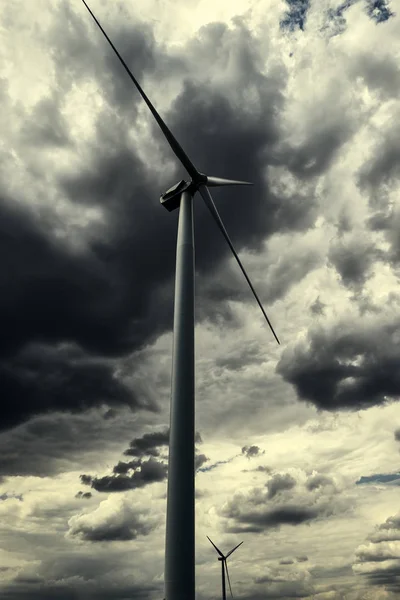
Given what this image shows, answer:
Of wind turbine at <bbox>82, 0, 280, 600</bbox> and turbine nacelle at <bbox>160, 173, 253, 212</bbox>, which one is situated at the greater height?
turbine nacelle at <bbox>160, 173, 253, 212</bbox>

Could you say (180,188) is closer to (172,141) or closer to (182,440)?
(172,141)

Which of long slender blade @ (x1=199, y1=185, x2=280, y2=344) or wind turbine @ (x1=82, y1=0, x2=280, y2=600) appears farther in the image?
long slender blade @ (x1=199, y1=185, x2=280, y2=344)

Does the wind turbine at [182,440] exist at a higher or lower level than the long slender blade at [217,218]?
lower

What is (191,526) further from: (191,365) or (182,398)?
(191,365)

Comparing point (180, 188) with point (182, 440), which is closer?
point (182, 440)

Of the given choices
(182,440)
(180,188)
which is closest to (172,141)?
(180,188)

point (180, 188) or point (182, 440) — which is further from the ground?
point (180, 188)

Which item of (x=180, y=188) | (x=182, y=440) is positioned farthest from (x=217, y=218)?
(x=182, y=440)

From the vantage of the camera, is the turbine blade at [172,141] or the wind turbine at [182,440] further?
the turbine blade at [172,141]

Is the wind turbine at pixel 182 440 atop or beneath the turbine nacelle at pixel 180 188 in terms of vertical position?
beneath

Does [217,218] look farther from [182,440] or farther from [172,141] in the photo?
[182,440]

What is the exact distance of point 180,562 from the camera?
3028cm

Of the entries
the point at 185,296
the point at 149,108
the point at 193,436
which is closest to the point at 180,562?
the point at 193,436

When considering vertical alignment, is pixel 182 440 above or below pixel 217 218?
below
